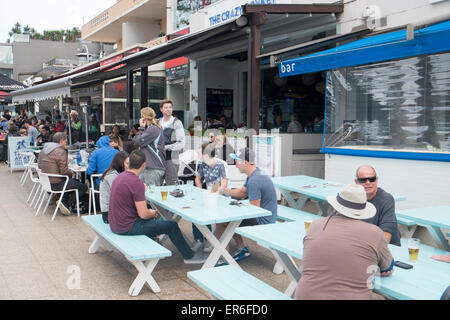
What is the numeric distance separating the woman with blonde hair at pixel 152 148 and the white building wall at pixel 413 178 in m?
2.99

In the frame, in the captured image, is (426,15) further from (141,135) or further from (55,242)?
(55,242)

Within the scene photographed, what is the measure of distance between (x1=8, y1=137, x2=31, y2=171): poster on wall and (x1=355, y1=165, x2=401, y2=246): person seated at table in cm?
1108

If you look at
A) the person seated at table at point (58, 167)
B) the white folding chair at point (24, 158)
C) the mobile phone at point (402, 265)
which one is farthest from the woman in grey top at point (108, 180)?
the white folding chair at point (24, 158)

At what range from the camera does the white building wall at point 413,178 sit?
5.65 meters

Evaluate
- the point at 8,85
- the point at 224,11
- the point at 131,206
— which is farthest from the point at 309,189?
the point at 8,85

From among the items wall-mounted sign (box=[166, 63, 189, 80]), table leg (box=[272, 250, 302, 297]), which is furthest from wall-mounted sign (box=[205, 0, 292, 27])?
table leg (box=[272, 250, 302, 297])

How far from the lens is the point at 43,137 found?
1206cm

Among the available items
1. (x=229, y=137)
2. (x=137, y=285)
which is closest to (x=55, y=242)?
(x=137, y=285)

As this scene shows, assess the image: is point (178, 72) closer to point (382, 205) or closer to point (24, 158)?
point (24, 158)

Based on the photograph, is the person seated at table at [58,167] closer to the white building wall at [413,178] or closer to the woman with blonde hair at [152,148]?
the woman with blonde hair at [152,148]

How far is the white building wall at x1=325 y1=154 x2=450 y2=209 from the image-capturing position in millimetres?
5648

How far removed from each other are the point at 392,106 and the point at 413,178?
45.6 inches

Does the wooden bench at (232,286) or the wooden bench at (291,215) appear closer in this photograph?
the wooden bench at (232,286)
